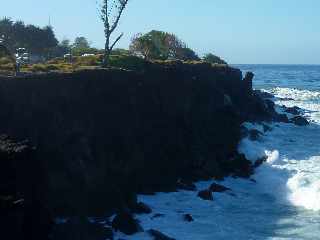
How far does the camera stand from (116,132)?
34875 mm

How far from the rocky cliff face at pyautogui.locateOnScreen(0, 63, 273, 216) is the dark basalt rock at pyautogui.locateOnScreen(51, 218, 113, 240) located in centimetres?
136

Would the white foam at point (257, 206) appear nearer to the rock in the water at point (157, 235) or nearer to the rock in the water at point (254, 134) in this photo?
the rock in the water at point (157, 235)

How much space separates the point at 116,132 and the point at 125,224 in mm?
7969

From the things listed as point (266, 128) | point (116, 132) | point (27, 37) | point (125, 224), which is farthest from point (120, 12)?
point (27, 37)

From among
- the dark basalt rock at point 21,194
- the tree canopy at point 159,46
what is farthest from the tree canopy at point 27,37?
the dark basalt rock at point 21,194

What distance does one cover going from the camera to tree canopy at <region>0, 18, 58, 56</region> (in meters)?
76.5

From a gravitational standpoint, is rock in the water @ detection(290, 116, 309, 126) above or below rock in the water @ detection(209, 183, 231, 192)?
above

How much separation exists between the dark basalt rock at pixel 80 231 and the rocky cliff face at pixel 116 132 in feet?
4.46

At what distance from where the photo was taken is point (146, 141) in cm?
3756

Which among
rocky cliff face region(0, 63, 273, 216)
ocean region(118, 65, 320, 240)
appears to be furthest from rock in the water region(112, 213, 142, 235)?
rocky cliff face region(0, 63, 273, 216)

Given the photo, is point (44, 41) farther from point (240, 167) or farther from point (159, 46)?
point (240, 167)

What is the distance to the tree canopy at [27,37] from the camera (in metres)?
76.5

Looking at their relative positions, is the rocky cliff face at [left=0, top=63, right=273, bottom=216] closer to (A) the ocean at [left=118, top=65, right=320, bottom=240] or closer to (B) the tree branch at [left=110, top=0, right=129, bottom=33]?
(A) the ocean at [left=118, top=65, right=320, bottom=240]

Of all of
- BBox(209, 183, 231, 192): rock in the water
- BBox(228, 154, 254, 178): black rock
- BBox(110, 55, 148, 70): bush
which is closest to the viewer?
BBox(209, 183, 231, 192): rock in the water
